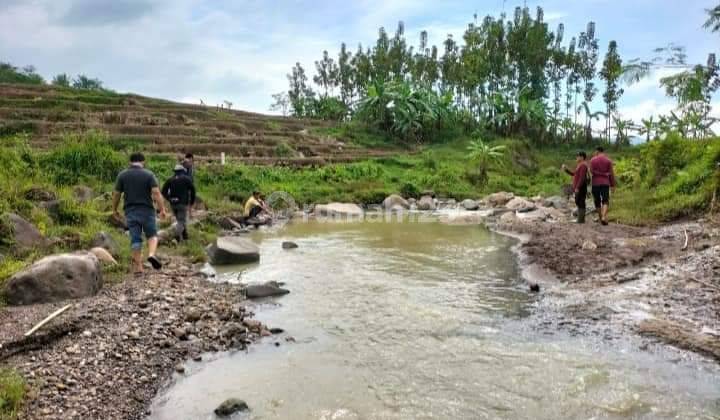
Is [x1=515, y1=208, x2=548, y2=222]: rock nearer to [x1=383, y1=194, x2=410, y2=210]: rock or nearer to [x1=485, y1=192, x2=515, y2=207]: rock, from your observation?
[x1=485, y1=192, x2=515, y2=207]: rock

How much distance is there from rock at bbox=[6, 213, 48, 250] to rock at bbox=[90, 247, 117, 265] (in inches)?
37.6

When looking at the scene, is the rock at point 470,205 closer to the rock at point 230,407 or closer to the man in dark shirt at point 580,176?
the man in dark shirt at point 580,176

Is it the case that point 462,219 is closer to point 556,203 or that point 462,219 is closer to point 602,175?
point 556,203

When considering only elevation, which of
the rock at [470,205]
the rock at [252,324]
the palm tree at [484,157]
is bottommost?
the rock at [252,324]

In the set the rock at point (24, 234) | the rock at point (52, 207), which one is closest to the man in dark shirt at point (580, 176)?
the rock at point (24, 234)

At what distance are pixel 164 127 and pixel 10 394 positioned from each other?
31.0 metres

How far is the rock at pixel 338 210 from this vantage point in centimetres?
2302

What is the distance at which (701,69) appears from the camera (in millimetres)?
12773

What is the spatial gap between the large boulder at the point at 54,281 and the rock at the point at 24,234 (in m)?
2.16

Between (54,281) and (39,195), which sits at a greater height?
(39,195)

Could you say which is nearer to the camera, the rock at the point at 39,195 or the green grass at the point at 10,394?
the green grass at the point at 10,394

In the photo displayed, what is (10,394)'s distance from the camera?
4855mm

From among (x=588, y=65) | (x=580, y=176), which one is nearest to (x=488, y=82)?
(x=588, y=65)

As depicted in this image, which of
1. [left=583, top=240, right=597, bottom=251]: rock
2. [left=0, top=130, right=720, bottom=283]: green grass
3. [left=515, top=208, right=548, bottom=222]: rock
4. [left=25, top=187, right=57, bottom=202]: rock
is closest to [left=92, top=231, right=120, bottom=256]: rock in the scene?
[left=0, top=130, right=720, bottom=283]: green grass
